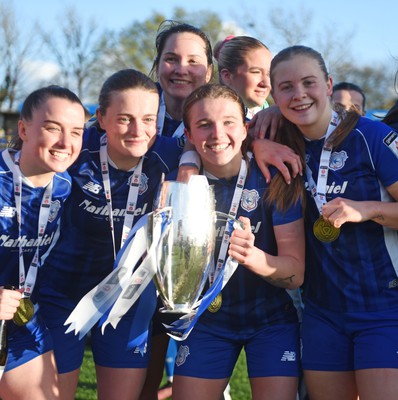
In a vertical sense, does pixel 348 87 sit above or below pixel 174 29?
above

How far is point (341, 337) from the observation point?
2.96 m

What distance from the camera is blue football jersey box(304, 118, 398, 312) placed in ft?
9.59

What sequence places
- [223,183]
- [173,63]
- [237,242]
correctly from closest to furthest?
[237,242] → [223,183] → [173,63]

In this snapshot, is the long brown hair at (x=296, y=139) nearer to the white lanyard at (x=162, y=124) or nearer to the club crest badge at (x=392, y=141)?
the club crest badge at (x=392, y=141)

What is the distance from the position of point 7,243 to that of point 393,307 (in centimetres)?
190

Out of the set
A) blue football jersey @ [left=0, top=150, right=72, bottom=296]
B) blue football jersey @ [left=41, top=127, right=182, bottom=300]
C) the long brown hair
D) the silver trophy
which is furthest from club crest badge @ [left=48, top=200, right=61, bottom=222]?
the long brown hair

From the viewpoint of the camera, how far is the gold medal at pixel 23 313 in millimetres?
3001

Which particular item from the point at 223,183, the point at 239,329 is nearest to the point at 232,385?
the point at 239,329

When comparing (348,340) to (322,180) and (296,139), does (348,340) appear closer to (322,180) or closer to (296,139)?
(322,180)

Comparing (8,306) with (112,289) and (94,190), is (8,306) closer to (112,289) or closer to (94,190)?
(112,289)

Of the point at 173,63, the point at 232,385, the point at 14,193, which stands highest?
the point at 173,63

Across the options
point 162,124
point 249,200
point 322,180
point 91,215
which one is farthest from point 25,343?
point 322,180

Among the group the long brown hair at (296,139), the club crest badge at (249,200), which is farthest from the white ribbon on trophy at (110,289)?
the long brown hair at (296,139)

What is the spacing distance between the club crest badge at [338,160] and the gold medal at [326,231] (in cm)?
28
